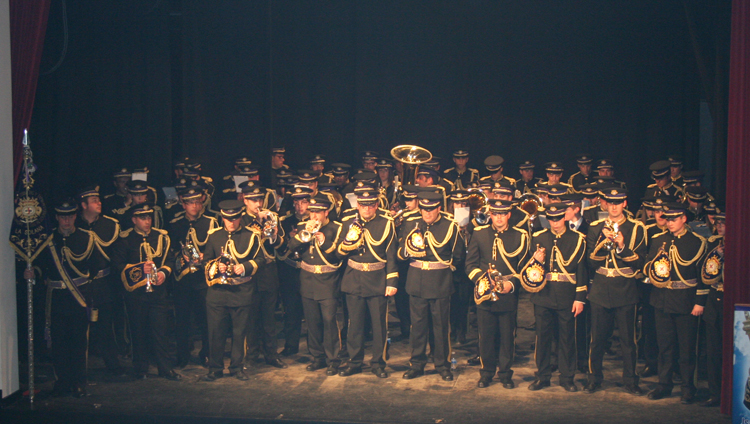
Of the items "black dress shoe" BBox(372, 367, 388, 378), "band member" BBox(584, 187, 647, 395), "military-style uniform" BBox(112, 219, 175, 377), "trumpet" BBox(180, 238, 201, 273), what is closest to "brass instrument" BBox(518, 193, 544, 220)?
"band member" BBox(584, 187, 647, 395)

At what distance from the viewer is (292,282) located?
30.4ft

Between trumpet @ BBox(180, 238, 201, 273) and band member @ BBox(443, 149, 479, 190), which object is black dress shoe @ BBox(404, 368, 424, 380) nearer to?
trumpet @ BBox(180, 238, 201, 273)

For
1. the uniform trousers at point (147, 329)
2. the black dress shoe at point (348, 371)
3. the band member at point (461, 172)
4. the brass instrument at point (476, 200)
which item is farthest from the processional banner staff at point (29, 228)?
the band member at point (461, 172)

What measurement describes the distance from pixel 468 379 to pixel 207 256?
327 centimetres

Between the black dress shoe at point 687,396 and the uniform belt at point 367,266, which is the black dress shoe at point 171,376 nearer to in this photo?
the uniform belt at point 367,266

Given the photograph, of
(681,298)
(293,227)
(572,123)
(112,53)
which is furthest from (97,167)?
(681,298)

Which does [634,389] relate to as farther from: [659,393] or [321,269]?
[321,269]

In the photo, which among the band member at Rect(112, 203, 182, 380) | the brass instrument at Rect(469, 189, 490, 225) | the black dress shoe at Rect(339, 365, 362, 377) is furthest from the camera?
the brass instrument at Rect(469, 189, 490, 225)

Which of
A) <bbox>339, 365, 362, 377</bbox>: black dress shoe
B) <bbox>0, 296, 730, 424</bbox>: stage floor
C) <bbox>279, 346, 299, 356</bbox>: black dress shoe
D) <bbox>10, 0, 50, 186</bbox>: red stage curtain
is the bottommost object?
<bbox>0, 296, 730, 424</bbox>: stage floor

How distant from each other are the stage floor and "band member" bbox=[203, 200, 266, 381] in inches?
12.2

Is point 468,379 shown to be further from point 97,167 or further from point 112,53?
point 112,53

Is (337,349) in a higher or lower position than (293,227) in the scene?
lower

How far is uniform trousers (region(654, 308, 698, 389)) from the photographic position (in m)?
7.62

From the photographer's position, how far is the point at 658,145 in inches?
469
